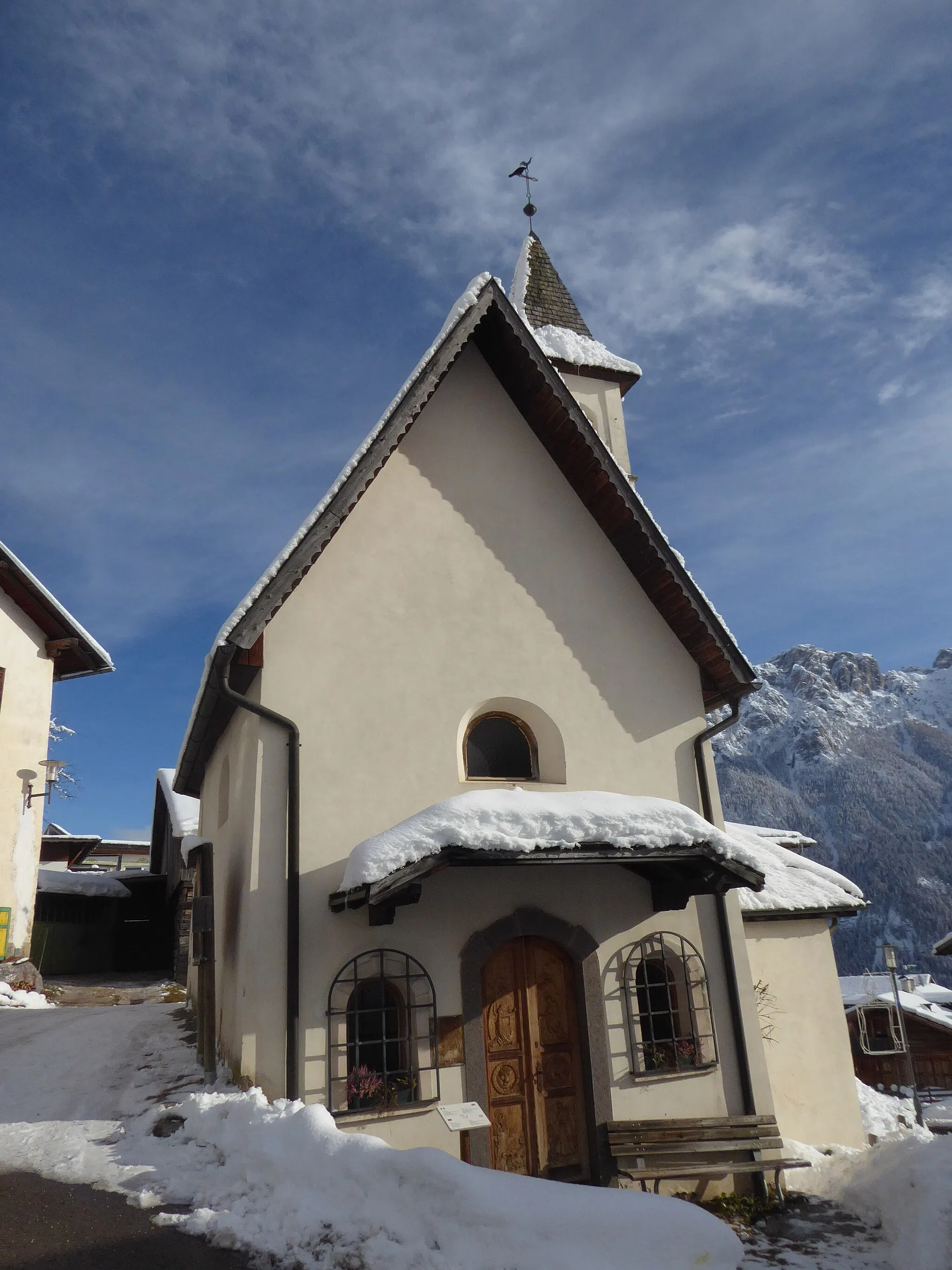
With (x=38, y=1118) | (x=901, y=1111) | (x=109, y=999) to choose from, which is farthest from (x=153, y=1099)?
(x=901, y=1111)

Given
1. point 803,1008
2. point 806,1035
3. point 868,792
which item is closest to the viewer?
point 806,1035

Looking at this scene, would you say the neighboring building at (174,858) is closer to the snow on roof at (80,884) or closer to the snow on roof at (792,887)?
the snow on roof at (80,884)

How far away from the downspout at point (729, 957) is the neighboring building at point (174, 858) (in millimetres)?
11384

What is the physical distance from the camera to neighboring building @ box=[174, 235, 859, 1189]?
8188 mm

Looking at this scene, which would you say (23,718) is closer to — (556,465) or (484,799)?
(556,465)

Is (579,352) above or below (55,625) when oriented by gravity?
above

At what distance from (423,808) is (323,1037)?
7.51ft

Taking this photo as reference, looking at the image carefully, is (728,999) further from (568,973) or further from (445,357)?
(445,357)

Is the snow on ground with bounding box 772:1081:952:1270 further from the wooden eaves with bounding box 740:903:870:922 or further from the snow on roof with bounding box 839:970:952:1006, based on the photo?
the snow on roof with bounding box 839:970:952:1006

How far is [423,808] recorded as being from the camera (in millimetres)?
8945

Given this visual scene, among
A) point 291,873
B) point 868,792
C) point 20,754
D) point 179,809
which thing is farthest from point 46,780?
point 868,792

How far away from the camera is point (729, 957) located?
9766mm

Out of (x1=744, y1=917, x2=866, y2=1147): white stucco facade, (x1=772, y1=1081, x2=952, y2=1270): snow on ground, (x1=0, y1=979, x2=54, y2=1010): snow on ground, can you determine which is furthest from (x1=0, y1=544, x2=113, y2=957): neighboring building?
(x1=772, y1=1081, x2=952, y2=1270): snow on ground

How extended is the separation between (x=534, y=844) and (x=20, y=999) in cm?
1281
